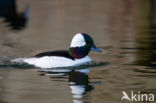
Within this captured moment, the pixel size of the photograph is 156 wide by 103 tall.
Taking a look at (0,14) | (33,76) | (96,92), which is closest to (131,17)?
(0,14)

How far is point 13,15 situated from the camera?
22922mm

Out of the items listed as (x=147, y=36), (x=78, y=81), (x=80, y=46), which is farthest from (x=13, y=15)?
(x=78, y=81)

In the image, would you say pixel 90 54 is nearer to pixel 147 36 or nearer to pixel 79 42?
pixel 79 42

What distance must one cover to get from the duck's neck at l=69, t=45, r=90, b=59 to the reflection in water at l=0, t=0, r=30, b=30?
782cm

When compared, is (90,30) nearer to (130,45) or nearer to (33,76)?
(130,45)

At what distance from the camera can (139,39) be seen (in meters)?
14.8

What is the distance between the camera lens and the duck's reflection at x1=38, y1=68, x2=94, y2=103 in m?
8.28

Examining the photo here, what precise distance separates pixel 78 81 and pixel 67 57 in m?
1.22

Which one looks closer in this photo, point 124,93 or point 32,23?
point 124,93

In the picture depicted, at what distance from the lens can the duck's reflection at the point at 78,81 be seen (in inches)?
326

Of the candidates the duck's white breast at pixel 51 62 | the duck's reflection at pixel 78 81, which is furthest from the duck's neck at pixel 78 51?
the duck's reflection at pixel 78 81

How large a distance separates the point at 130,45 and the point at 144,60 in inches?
88.0

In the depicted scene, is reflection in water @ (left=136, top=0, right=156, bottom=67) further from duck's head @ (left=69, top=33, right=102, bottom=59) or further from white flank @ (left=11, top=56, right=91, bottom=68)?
white flank @ (left=11, top=56, right=91, bottom=68)

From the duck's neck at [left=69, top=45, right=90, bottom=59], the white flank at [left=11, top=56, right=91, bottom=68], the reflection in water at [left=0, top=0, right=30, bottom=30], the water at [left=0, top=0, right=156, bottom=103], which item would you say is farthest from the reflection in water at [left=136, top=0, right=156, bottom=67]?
the reflection in water at [left=0, top=0, right=30, bottom=30]
